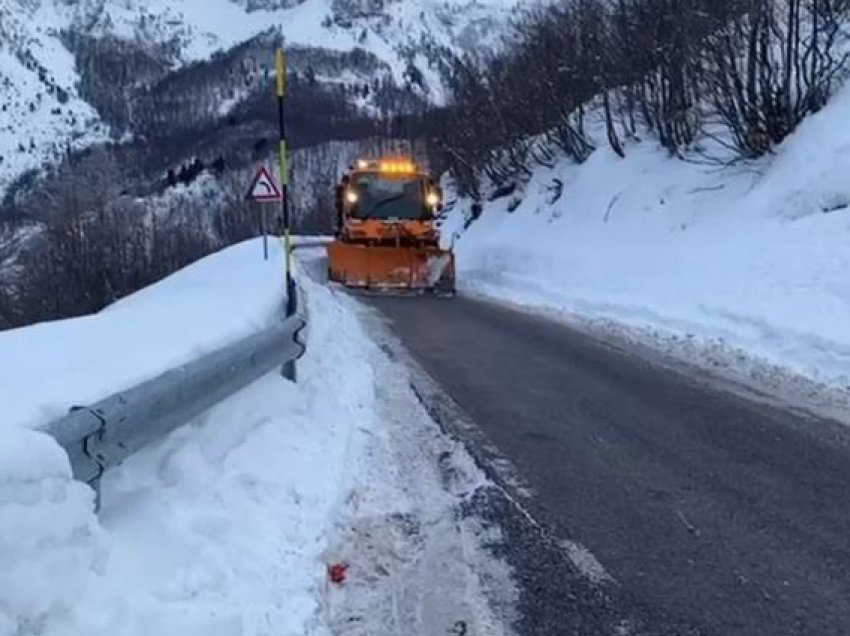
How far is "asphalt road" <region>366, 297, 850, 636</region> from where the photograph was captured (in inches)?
174

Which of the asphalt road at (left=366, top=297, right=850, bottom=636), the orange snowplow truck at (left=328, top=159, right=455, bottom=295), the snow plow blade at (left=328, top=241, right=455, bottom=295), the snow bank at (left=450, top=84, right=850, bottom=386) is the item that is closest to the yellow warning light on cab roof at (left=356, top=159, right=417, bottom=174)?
the orange snowplow truck at (left=328, top=159, right=455, bottom=295)

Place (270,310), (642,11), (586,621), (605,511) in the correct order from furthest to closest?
(642,11) < (270,310) < (605,511) < (586,621)

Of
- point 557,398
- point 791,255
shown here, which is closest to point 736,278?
point 791,255

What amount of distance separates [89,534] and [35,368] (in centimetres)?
279

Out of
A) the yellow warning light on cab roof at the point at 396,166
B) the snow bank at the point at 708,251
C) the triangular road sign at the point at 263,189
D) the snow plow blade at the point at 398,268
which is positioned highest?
the triangular road sign at the point at 263,189

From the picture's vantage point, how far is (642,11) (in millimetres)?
24562

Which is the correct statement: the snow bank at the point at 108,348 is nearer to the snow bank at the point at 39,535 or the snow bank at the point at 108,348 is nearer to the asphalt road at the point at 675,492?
the snow bank at the point at 39,535

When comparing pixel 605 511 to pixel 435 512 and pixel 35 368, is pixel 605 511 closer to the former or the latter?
pixel 435 512

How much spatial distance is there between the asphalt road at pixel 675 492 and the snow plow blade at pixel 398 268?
1156cm

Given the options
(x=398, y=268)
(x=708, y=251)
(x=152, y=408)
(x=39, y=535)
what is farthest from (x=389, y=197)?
(x=39, y=535)

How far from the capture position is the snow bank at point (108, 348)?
15.7 ft

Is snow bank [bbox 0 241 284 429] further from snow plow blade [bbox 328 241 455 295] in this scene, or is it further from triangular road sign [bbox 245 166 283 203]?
snow plow blade [bbox 328 241 455 295]

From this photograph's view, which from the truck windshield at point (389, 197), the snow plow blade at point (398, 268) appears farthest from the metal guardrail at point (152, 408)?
the truck windshield at point (389, 197)

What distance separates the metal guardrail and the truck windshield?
1623 centimetres
